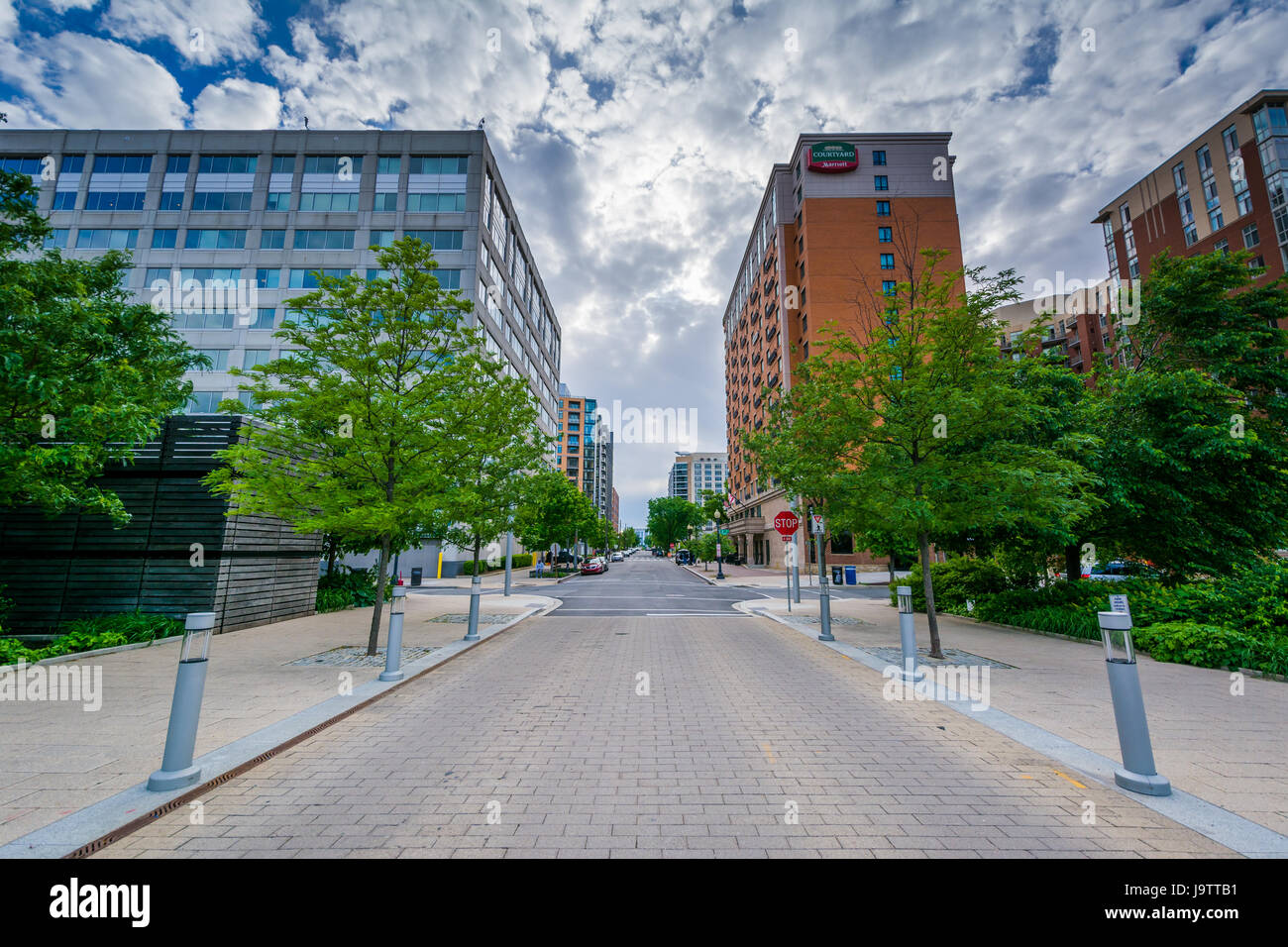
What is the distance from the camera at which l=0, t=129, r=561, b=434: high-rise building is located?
3728 centimetres

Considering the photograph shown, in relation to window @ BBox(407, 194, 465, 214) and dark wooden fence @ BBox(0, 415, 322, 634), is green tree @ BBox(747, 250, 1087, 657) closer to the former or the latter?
dark wooden fence @ BBox(0, 415, 322, 634)

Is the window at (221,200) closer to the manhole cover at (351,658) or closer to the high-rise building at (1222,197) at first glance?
the manhole cover at (351,658)

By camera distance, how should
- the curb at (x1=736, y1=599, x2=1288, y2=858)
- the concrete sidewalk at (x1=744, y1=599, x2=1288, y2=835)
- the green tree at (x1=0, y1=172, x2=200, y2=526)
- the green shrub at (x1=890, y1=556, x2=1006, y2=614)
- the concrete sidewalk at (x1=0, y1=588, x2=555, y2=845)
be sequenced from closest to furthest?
the curb at (x1=736, y1=599, x2=1288, y2=858)
the concrete sidewalk at (x1=0, y1=588, x2=555, y2=845)
the concrete sidewalk at (x1=744, y1=599, x2=1288, y2=835)
the green tree at (x1=0, y1=172, x2=200, y2=526)
the green shrub at (x1=890, y1=556, x2=1006, y2=614)

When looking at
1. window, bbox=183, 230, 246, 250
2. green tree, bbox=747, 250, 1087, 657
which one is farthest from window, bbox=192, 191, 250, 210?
green tree, bbox=747, 250, 1087, 657

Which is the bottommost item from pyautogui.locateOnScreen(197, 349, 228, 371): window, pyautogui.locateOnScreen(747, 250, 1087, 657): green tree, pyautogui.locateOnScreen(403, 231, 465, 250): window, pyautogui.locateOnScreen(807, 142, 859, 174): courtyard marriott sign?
pyautogui.locateOnScreen(747, 250, 1087, 657): green tree

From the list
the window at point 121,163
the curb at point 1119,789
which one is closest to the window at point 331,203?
the window at point 121,163

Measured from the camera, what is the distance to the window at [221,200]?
3922 centimetres

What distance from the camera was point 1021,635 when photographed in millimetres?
11195

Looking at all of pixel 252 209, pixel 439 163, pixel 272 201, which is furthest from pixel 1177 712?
pixel 252 209

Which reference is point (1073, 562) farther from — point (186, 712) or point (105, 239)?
point (105, 239)

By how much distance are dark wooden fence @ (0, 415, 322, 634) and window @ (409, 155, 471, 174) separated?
3496 cm

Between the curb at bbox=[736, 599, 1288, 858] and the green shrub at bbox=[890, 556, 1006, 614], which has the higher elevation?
the green shrub at bbox=[890, 556, 1006, 614]

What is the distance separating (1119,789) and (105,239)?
60.6m
